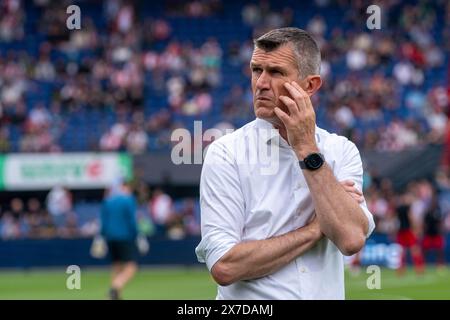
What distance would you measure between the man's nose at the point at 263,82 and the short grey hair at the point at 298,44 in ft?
0.44

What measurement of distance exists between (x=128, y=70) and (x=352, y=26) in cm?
804

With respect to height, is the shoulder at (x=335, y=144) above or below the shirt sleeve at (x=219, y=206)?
above

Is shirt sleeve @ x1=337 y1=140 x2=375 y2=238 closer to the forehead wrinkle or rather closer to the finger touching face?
the finger touching face

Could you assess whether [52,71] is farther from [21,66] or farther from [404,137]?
[404,137]

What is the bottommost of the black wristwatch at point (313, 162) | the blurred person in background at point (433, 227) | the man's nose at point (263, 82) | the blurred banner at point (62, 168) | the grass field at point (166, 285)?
the grass field at point (166, 285)

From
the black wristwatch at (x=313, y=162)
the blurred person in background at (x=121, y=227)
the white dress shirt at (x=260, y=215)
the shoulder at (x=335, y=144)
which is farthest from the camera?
the blurred person in background at (x=121, y=227)

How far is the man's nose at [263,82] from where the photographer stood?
4.39 meters

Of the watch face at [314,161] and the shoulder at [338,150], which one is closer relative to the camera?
the watch face at [314,161]

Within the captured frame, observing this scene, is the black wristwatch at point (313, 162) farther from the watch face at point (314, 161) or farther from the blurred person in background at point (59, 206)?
the blurred person in background at point (59, 206)

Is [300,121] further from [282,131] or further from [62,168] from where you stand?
[62,168]

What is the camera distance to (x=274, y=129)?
15.0ft

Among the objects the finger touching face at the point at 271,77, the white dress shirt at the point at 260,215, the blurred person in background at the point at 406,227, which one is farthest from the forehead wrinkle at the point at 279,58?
the blurred person in background at the point at 406,227

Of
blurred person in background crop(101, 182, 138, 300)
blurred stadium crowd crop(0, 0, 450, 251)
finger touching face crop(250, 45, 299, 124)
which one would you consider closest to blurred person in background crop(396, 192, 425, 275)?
blurred stadium crowd crop(0, 0, 450, 251)

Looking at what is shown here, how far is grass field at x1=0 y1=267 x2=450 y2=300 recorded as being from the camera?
58.4 ft
